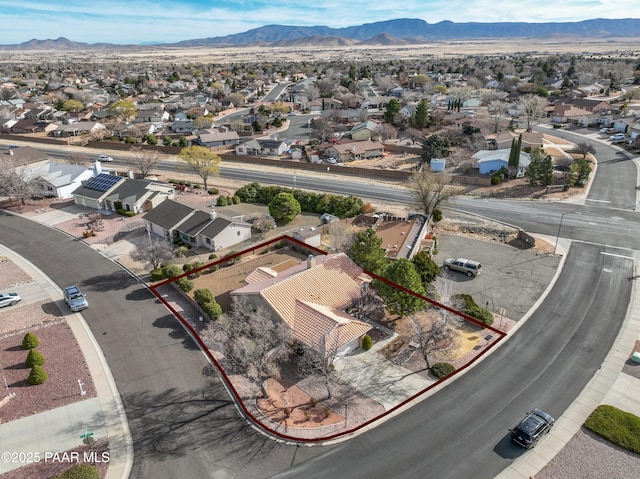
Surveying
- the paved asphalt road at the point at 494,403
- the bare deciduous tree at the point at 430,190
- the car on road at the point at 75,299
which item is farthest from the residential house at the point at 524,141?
the car on road at the point at 75,299

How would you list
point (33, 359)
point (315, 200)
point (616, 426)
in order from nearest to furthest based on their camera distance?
point (616, 426), point (33, 359), point (315, 200)

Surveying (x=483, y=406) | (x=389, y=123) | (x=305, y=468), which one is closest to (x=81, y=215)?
(x=305, y=468)

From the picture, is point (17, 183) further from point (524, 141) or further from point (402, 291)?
point (524, 141)

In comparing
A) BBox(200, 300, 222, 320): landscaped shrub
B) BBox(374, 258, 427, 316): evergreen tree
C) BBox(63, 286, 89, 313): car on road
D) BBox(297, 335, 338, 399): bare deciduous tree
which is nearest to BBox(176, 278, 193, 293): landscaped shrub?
BBox(200, 300, 222, 320): landscaped shrub

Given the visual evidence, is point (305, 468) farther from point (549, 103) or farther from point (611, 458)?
point (549, 103)

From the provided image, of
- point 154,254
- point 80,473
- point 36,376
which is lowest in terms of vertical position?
point 80,473

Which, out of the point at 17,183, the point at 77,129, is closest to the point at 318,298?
the point at 17,183
